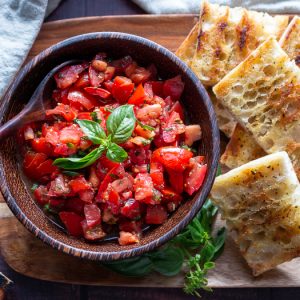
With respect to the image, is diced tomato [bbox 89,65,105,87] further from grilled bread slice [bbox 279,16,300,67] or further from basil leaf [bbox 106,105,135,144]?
grilled bread slice [bbox 279,16,300,67]

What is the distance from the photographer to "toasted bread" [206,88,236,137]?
11.0 ft

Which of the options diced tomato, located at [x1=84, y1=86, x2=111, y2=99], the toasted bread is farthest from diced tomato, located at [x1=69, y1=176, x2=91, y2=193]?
the toasted bread

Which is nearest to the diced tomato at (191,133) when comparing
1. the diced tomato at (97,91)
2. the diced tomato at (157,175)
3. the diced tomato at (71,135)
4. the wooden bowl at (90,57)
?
the wooden bowl at (90,57)

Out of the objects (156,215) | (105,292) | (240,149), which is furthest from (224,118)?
(105,292)

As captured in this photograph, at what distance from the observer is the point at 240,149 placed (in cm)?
323

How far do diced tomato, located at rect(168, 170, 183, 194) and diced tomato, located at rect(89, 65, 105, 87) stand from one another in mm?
630

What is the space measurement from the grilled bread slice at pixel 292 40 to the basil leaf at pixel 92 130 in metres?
1.29

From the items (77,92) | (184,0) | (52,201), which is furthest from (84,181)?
(184,0)

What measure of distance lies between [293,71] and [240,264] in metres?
1.21

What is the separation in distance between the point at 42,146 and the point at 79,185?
Answer: 301 millimetres

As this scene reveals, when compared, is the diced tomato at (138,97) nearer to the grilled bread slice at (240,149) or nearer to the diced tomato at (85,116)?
the diced tomato at (85,116)

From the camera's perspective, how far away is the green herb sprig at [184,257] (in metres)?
3.19

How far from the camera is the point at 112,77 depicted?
118 inches

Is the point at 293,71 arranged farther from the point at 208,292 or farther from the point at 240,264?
the point at 208,292
